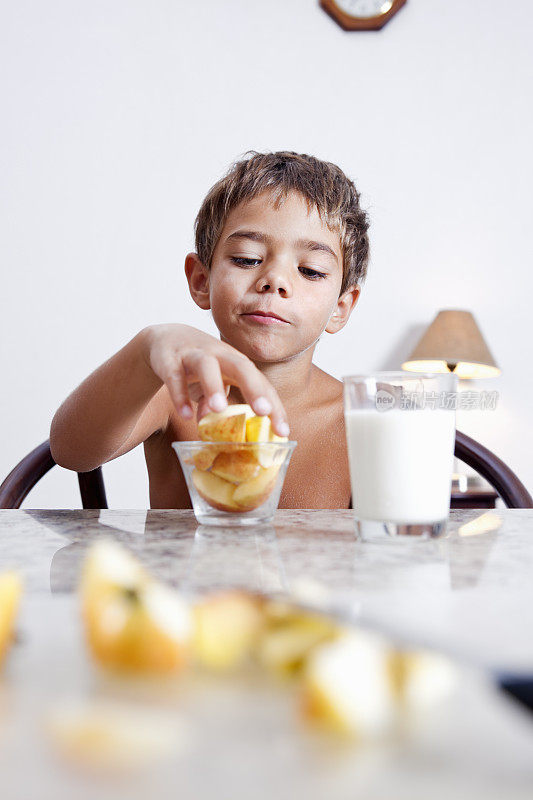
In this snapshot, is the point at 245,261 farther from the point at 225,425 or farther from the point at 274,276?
the point at 225,425

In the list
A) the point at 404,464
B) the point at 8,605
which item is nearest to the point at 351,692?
the point at 8,605

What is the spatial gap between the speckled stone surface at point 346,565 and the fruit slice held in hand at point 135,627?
2.5 inches

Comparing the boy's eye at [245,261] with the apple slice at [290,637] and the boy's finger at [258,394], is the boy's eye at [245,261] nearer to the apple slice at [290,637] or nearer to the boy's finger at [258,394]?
the boy's finger at [258,394]

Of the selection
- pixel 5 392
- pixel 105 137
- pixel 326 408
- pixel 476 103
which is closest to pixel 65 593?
pixel 326 408

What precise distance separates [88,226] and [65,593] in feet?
7.91

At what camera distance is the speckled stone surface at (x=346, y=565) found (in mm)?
282

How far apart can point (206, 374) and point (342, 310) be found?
0.90 meters

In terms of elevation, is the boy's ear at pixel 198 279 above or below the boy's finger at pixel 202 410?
above

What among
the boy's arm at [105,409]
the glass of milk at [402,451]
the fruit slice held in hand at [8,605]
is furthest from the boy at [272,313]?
the fruit slice held in hand at [8,605]

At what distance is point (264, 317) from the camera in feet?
3.79

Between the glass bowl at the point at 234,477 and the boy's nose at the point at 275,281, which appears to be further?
the boy's nose at the point at 275,281

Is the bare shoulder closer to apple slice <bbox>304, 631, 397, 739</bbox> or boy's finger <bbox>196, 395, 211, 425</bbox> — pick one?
boy's finger <bbox>196, 395, 211, 425</bbox>

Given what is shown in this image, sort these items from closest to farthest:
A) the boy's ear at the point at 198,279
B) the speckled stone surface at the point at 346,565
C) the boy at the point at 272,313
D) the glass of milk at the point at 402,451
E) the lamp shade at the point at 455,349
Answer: the speckled stone surface at the point at 346,565, the glass of milk at the point at 402,451, the boy at the point at 272,313, the boy's ear at the point at 198,279, the lamp shade at the point at 455,349

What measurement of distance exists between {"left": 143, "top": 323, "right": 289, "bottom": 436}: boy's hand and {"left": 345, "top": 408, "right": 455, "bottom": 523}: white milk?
80 mm
